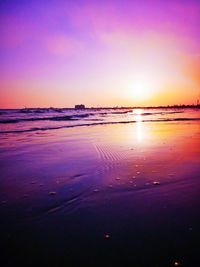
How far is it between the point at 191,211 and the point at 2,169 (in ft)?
15.3

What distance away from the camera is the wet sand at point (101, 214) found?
2592mm

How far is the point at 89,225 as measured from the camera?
10.6 feet

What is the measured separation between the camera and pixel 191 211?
3539 millimetres

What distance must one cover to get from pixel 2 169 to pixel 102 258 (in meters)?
4.56

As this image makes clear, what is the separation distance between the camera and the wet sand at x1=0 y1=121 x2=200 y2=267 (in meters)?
2.59

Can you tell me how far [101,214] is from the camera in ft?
A: 11.6

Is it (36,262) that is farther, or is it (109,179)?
(109,179)

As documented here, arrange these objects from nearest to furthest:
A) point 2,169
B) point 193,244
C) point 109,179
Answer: point 193,244 < point 109,179 < point 2,169

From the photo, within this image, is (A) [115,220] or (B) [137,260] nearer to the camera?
(B) [137,260]

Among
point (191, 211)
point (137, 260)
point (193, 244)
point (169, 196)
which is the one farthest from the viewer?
point (169, 196)

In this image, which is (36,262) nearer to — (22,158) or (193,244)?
(193,244)

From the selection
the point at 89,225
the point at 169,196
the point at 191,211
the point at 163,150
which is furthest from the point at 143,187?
the point at 163,150

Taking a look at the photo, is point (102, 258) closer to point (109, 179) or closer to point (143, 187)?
point (143, 187)

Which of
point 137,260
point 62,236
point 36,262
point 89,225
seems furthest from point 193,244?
point 36,262
